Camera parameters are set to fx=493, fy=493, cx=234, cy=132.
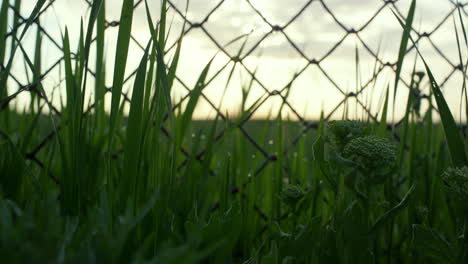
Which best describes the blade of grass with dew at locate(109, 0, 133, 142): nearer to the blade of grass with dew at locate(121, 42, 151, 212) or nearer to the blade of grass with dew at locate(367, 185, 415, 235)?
the blade of grass with dew at locate(121, 42, 151, 212)

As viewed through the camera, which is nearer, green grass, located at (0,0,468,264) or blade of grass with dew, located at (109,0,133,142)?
green grass, located at (0,0,468,264)

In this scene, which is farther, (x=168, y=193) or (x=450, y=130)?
(x=450, y=130)

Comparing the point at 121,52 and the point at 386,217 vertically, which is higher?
the point at 121,52

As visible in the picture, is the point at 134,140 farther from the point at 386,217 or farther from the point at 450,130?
the point at 450,130

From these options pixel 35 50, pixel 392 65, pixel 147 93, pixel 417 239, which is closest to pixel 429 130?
pixel 392 65

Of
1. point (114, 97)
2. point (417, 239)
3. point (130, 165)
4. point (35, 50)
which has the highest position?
point (35, 50)

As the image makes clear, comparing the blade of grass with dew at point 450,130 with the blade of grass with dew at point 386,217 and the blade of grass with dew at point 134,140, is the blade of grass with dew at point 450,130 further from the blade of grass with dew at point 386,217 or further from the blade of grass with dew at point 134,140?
the blade of grass with dew at point 134,140

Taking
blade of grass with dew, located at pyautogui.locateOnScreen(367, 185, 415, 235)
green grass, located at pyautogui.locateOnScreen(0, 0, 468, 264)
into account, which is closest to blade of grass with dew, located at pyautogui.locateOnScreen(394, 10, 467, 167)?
green grass, located at pyautogui.locateOnScreen(0, 0, 468, 264)

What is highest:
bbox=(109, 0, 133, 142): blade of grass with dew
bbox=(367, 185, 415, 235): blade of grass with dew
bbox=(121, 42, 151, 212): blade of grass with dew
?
bbox=(109, 0, 133, 142): blade of grass with dew

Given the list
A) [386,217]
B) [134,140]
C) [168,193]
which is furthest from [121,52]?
[386,217]

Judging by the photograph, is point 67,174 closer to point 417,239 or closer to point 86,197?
point 86,197

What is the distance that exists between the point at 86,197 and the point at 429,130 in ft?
2.80

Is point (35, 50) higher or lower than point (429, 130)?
higher

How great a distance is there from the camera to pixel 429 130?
125 centimetres
